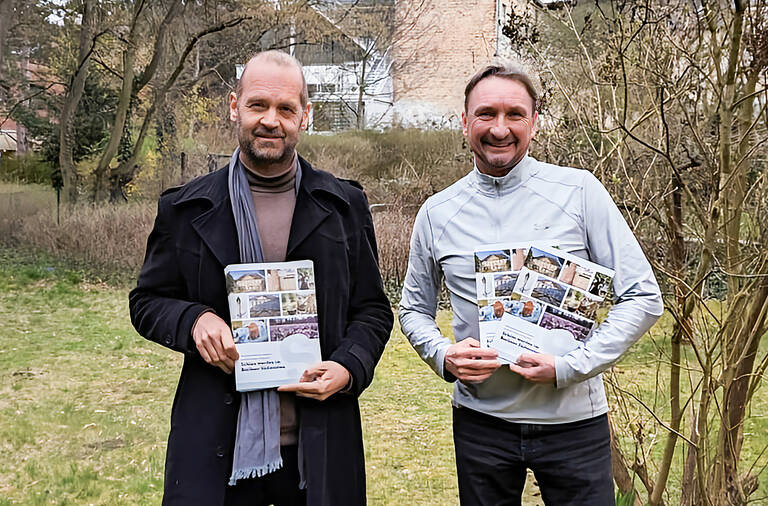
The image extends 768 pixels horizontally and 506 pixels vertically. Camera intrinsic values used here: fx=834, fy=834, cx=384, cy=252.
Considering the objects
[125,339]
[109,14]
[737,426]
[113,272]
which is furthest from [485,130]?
[109,14]

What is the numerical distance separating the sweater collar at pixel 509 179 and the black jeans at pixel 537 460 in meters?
0.58

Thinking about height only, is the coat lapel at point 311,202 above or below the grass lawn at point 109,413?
above

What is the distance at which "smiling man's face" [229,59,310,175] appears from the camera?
2.07m

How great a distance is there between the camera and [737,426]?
3154mm

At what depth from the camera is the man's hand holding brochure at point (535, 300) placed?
203 cm

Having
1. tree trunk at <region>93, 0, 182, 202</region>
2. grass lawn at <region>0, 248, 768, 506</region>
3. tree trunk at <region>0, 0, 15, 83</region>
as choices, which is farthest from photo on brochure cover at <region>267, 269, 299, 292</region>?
tree trunk at <region>93, 0, 182, 202</region>

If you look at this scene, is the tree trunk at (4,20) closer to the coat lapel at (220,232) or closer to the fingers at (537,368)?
the coat lapel at (220,232)

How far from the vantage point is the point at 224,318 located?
2.08m

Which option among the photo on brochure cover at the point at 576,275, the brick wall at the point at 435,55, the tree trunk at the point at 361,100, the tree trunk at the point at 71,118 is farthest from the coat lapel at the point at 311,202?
the tree trunk at the point at 361,100

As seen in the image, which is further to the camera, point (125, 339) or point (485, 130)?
point (125, 339)

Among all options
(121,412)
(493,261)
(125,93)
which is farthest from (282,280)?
(125,93)

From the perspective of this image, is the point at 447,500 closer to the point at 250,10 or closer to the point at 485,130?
the point at 485,130

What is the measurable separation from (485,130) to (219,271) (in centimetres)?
76

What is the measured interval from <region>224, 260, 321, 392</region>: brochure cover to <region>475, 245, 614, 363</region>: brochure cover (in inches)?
17.6
